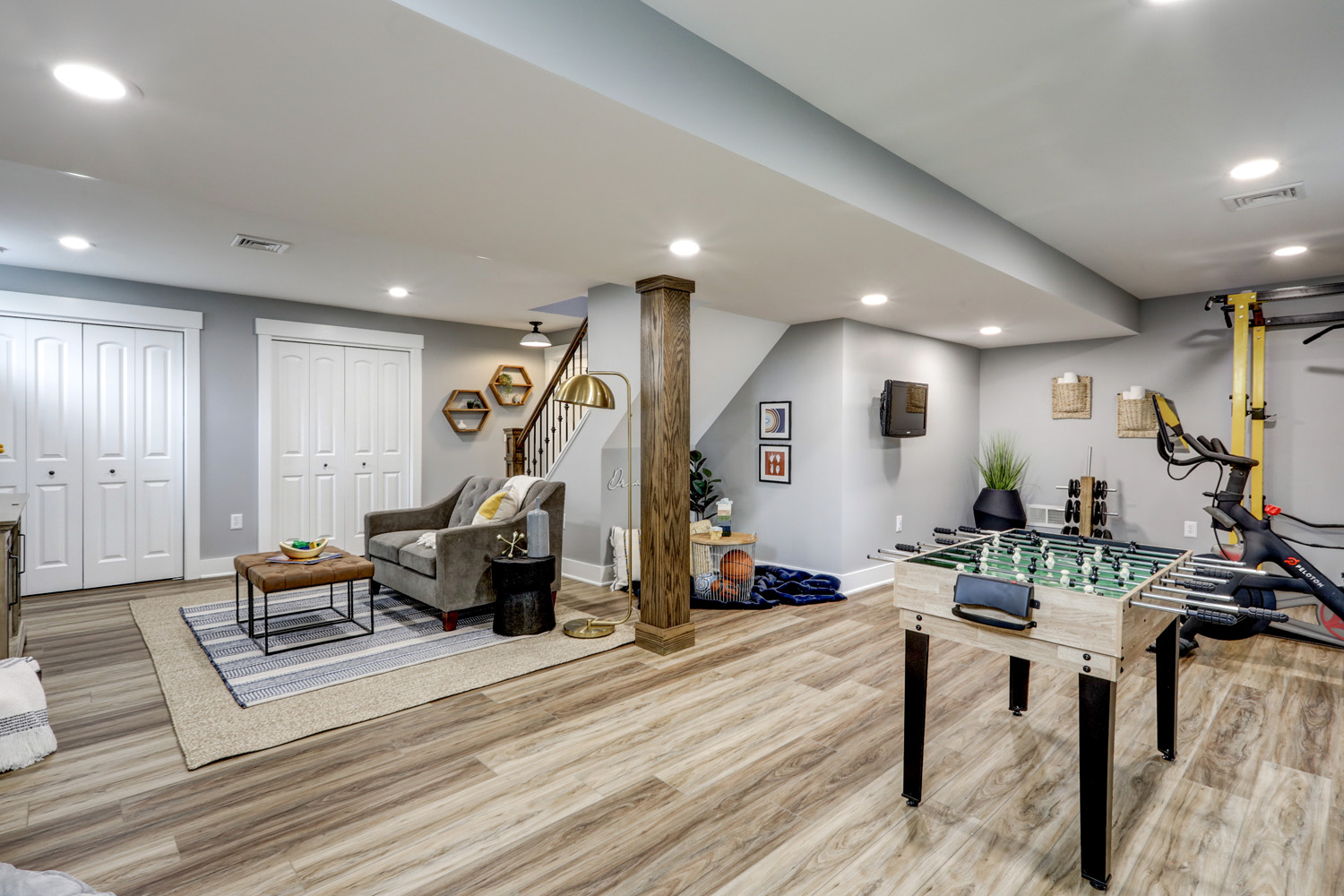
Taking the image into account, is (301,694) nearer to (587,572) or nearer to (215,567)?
(587,572)

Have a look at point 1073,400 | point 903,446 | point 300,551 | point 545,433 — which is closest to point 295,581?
point 300,551

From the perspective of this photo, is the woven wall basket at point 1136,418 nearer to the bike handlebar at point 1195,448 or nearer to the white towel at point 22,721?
the bike handlebar at point 1195,448

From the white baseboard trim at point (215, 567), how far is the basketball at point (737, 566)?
402 centimetres

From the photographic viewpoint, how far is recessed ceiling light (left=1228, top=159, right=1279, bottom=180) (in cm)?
269

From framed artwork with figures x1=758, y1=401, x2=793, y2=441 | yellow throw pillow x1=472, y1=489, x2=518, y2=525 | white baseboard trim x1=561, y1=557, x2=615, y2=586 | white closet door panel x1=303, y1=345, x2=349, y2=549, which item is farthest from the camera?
white closet door panel x1=303, y1=345, x2=349, y2=549

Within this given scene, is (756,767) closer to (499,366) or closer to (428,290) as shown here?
(428,290)

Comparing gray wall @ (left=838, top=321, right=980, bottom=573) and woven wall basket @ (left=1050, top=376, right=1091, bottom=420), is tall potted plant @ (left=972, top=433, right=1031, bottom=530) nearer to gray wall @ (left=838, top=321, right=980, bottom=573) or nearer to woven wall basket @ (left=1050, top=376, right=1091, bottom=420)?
gray wall @ (left=838, top=321, right=980, bottom=573)

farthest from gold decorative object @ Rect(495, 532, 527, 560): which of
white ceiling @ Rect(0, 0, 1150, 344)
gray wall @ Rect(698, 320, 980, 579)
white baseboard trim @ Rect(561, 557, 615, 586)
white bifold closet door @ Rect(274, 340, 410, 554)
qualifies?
white bifold closet door @ Rect(274, 340, 410, 554)

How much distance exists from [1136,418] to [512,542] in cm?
502

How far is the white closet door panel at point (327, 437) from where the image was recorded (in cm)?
596

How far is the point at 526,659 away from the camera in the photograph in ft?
11.4

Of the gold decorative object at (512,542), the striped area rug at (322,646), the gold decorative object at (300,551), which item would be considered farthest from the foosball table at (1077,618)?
the gold decorative object at (300,551)

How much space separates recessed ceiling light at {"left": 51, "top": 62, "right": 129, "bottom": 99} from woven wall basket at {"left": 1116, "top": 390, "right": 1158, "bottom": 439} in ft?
20.8

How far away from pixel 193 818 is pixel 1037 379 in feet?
21.4
